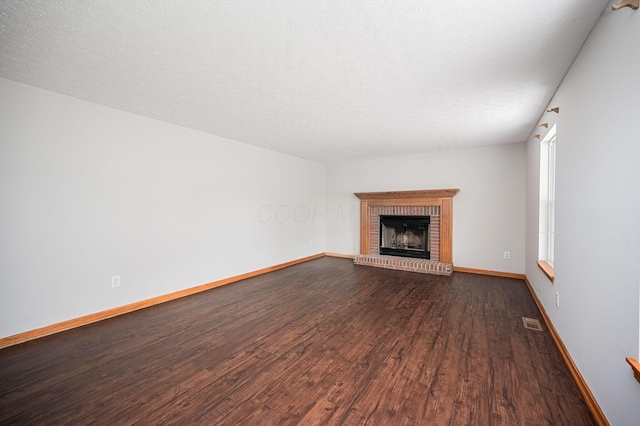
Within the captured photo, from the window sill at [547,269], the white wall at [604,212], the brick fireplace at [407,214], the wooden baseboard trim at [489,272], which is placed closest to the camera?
the white wall at [604,212]

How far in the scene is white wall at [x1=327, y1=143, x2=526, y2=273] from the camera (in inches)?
179

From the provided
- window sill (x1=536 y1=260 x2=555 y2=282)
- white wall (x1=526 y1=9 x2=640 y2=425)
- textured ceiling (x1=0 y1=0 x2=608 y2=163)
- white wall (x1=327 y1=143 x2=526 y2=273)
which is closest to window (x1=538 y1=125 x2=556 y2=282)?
window sill (x1=536 y1=260 x2=555 y2=282)

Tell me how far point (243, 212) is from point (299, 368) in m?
3.10

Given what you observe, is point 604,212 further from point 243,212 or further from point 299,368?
point 243,212

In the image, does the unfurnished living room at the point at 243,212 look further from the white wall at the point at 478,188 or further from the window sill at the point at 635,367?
the white wall at the point at 478,188

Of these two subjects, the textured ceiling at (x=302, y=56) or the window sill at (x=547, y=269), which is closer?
the textured ceiling at (x=302, y=56)

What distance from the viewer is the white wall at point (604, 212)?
120cm

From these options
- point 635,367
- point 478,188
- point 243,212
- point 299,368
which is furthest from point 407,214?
point 635,367

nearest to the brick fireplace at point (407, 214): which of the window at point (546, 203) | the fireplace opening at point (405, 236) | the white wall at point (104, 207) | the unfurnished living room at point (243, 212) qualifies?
the fireplace opening at point (405, 236)

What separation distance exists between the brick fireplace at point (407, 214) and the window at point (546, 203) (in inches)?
67.0

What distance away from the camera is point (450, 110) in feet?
9.79

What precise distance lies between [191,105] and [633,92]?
3406mm

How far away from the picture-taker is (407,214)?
5.51 m

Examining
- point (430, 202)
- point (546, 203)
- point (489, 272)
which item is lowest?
point (489, 272)
